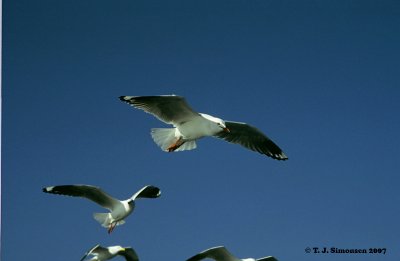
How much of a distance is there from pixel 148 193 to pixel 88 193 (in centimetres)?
49

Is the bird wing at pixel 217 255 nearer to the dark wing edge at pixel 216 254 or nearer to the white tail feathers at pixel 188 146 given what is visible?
the dark wing edge at pixel 216 254

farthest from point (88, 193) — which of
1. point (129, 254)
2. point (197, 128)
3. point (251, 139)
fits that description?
point (251, 139)

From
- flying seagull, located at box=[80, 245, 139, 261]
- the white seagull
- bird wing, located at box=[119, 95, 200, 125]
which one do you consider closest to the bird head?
flying seagull, located at box=[80, 245, 139, 261]

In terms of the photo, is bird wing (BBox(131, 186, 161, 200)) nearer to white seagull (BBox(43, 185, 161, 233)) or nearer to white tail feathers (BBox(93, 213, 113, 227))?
white seagull (BBox(43, 185, 161, 233))

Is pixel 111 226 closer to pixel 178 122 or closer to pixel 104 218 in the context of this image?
pixel 104 218

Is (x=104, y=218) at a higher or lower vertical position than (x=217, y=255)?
higher

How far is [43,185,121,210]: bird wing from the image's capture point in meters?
4.73

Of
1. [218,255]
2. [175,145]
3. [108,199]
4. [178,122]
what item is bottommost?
[218,255]

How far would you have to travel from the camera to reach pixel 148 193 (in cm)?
483

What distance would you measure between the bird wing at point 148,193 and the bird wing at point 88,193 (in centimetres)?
21

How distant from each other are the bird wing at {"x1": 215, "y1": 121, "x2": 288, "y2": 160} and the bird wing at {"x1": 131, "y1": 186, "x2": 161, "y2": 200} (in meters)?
0.65

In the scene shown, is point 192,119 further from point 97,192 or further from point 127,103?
point 97,192

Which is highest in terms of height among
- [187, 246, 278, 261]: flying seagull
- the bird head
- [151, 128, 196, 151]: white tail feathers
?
[151, 128, 196, 151]: white tail feathers

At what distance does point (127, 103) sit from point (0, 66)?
3.39 ft
